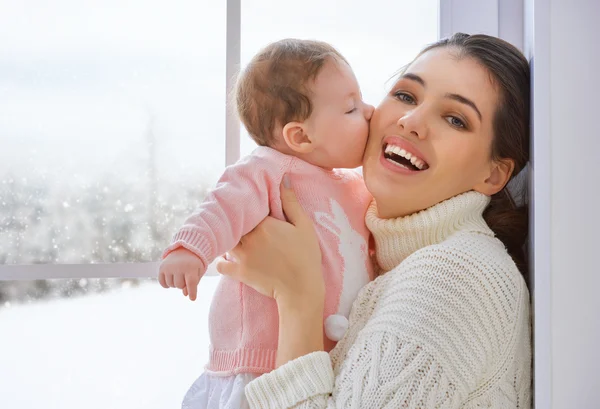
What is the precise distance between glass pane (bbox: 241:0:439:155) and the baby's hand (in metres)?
0.72

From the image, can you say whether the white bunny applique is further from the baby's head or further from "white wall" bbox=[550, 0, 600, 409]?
"white wall" bbox=[550, 0, 600, 409]

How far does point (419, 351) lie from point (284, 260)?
36 cm

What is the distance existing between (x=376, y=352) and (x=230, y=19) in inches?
42.7

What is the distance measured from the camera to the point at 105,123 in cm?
184

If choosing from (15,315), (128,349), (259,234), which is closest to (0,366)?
(15,315)

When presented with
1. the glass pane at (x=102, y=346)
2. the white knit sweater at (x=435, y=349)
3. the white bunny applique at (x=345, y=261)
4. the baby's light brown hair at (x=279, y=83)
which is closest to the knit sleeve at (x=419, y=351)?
the white knit sweater at (x=435, y=349)

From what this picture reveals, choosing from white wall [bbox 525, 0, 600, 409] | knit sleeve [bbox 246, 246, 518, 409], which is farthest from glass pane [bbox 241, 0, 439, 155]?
white wall [bbox 525, 0, 600, 409]

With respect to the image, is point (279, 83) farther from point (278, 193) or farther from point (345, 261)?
point (345, 261)

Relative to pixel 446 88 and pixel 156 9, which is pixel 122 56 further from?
pixel 446 88

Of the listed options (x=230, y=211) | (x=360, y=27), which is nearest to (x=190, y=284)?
(x=230, y=211)

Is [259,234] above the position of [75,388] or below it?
above

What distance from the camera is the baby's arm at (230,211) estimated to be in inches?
49.1

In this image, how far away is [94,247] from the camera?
1.83 m

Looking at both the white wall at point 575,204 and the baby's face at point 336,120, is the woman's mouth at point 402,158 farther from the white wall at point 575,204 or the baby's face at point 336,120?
the white wall at point 575,204
